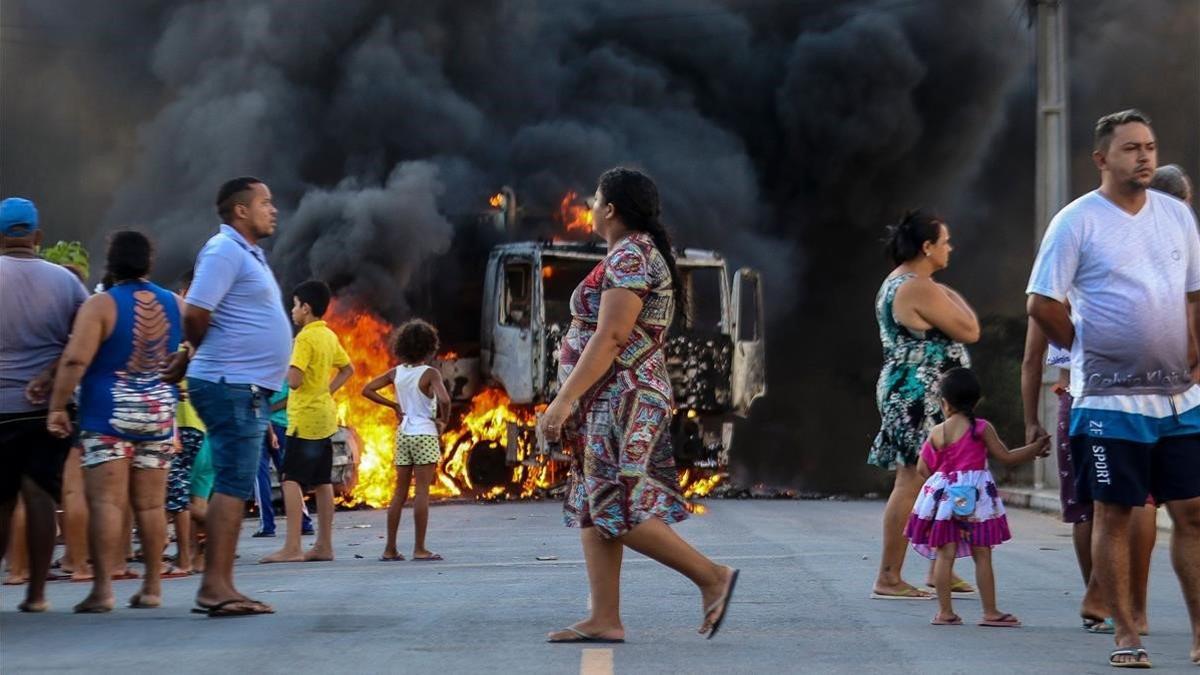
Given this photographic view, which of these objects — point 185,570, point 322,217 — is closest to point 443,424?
point 185,570

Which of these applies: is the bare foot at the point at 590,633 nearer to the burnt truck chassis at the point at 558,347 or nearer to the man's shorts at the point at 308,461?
the man's shorts at the point at 308,461

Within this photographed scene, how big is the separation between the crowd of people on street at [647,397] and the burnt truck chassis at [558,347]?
36.2 ft

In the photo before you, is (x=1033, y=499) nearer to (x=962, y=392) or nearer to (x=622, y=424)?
(x=962, y=392)

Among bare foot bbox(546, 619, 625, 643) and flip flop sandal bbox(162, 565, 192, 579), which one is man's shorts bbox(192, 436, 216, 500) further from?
bare foot bbox(546, 619, 625, 643)

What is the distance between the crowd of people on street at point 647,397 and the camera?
6.23 m

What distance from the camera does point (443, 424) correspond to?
1170cm

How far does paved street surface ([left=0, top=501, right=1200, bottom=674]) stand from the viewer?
6141 mm

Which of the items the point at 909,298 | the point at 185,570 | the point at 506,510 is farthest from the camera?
the point at 506,510

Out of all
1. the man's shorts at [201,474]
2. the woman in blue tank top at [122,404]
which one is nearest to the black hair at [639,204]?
the woman in blue tank top at [122,404]

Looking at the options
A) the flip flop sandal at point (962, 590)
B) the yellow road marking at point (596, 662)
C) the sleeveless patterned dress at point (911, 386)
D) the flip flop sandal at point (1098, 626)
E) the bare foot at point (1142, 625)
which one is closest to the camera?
the yellow road marking at point (596, 662)

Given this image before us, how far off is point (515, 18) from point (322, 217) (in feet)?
24.1

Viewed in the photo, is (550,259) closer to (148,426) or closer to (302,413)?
(302,413)

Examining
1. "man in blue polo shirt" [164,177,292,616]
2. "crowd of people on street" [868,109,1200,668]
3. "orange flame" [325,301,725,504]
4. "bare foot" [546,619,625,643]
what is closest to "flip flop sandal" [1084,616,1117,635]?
"crowd of people on street" [868,109,1200,668]

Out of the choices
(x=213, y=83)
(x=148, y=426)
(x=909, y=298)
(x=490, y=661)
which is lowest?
(x=490, y=661)
